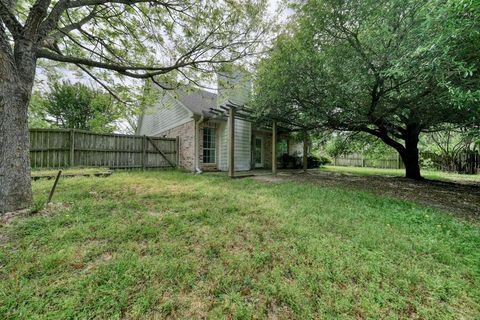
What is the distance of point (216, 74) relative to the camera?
6.01m

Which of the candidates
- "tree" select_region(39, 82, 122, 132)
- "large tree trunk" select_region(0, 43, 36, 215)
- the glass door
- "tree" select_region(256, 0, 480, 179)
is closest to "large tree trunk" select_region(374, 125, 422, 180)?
"tree" select_region(256, 0, 480, 179)

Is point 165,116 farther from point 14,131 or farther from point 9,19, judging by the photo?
point 14,131

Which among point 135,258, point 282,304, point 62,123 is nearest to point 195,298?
point 282,304

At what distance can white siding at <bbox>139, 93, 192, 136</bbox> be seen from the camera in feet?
30.3

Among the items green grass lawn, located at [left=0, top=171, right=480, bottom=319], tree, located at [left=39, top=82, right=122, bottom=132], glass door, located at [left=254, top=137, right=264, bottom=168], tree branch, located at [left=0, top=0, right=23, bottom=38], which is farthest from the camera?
tree, located at [left=39, top=82, right=122, bottom=132]

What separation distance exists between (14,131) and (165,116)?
8.90 m

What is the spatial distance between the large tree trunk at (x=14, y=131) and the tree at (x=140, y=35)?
28 mm

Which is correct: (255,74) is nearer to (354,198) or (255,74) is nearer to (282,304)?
(354,198)

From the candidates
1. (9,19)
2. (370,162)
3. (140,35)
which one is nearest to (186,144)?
(140,35)

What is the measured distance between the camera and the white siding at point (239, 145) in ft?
32.2

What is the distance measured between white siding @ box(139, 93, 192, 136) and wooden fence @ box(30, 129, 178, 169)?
1.31 m

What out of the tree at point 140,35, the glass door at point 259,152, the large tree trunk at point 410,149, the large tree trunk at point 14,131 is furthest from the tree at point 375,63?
the large tree trunk at point 14,131

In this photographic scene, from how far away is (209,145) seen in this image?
980 cm

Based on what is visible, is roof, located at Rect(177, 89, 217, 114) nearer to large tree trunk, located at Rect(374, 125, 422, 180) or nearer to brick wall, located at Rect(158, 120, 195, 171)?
brick wall, located at Rect(158, 120, 195, 171)
